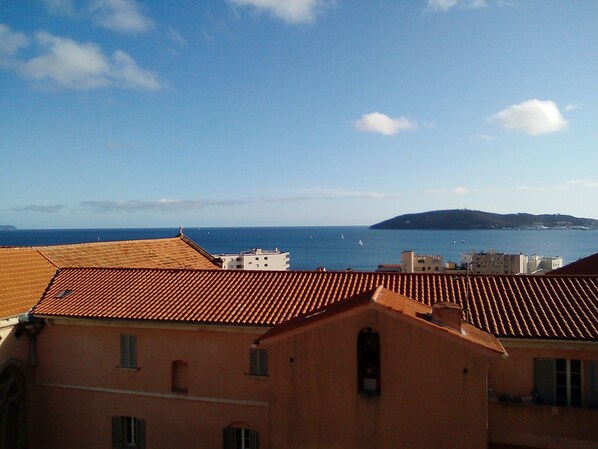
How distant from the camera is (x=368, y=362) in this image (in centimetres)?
1248

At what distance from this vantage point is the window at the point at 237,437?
55.3ft

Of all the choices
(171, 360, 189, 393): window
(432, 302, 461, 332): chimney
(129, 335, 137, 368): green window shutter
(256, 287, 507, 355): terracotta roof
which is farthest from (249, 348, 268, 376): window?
(432, 302, 461, 332): chimney

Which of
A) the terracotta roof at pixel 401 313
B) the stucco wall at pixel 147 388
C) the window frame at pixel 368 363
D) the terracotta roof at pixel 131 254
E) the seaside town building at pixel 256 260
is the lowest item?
the seaside town building at pixel 256 260

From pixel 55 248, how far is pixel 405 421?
66.0 ft

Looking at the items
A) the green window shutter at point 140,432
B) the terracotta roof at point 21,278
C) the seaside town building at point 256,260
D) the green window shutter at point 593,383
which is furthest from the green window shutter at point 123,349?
the seaside town building at point 256,260

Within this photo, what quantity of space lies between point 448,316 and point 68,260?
19.2m

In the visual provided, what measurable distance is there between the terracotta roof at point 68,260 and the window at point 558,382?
735 inches

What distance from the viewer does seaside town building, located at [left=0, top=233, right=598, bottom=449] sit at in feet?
39.8

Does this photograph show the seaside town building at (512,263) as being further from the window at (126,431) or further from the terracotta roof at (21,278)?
the window at (126,431)

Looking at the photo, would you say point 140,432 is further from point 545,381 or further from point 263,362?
point 545,381

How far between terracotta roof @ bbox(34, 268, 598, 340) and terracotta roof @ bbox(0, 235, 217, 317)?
34.6 inches

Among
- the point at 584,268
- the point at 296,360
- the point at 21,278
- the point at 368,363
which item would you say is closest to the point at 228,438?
the point at 296,360

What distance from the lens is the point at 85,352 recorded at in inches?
734

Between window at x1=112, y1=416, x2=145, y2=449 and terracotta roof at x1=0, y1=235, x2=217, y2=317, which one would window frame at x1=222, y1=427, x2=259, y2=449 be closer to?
window at x1=112, y1=416, x2=145, y2=449
